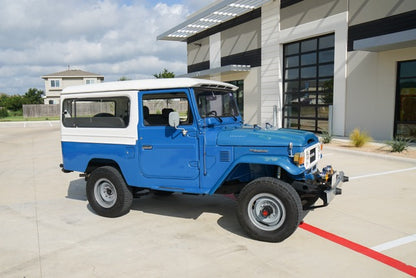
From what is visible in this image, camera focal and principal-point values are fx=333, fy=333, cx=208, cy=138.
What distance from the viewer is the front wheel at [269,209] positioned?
4.18 m

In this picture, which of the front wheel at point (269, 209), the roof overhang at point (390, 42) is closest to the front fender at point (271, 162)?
the front wheel at point (269, 209)

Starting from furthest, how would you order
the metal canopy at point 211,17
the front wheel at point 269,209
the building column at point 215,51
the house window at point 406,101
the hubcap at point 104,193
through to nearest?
1. the building column at point 215,51
2. the metal canopy at point 211,17
3. the house window at point 406,101
4. the hubcap at point 104,193
5. the front wheel at point 269,209

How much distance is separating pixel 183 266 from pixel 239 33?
19707mm

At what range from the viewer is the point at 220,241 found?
4465 millimetres

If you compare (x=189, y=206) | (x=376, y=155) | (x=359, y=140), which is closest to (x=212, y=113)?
(x=189, y=206)

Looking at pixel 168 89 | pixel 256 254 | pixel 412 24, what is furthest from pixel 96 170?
pixel 412 24

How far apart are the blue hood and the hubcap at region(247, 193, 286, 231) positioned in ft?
2.25

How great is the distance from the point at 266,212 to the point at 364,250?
1257 mm

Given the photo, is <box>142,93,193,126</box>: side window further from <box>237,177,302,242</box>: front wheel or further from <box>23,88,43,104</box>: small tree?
<box>23,88,43,104</box>: small tree

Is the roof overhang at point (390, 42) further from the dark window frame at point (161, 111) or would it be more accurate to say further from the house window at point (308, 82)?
the dark window frame at point (161, 111)

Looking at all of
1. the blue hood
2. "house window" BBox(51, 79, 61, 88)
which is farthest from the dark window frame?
"house window" BBox(51, 79, 61, 88)

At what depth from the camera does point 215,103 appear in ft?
17.5

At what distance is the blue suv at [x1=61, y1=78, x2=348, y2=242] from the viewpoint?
4379mm

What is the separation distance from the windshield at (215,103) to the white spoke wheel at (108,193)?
179cm
